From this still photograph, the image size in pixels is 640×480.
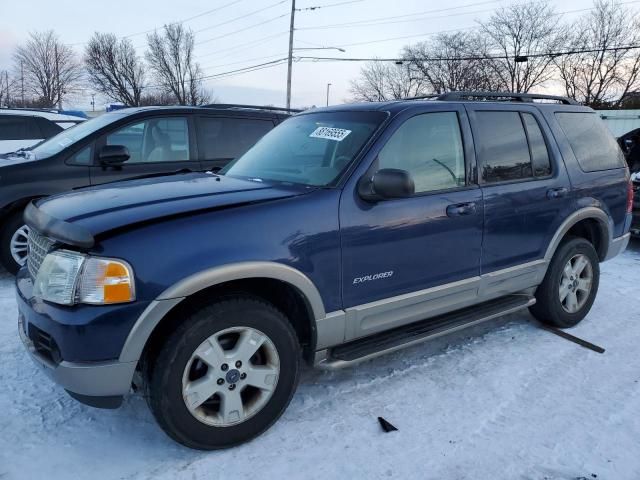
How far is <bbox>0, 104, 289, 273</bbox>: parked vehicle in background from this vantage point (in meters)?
5.18

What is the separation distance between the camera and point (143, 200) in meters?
2.67

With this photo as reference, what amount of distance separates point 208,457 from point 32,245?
150cm

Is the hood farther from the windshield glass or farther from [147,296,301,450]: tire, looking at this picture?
the windshield glass

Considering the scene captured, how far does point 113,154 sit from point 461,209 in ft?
12.1

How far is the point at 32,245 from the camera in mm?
2791

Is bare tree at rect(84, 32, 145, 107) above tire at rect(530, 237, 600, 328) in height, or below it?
above

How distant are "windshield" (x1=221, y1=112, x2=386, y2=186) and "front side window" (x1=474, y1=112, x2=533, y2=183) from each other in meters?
0.85

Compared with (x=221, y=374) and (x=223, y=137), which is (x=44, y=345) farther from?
(x=223, y=137)

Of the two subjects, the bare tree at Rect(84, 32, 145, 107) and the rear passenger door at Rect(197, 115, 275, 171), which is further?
the bare tree at Rect(84, 32, 145, 107)

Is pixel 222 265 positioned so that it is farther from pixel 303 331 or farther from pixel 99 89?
pixel 99 89

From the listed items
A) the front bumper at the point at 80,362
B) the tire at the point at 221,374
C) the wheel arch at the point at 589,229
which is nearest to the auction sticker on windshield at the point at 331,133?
the tire at the point at 221,374

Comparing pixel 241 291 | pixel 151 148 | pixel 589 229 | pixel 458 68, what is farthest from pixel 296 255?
pixel 458 68

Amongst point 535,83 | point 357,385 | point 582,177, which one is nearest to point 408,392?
point 357,385

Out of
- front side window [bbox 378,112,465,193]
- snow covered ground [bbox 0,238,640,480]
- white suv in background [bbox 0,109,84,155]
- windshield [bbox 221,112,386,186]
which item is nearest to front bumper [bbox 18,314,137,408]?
snow covered ground [bbox 0,238,640,480]
